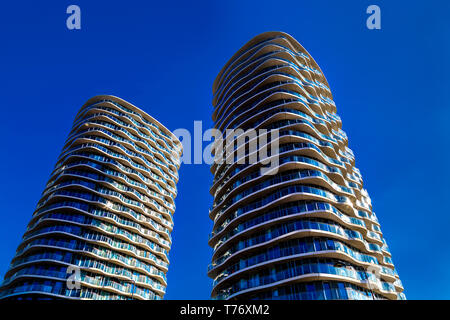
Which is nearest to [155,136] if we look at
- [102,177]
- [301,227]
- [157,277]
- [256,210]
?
[102,177]

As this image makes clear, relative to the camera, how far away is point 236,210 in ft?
144

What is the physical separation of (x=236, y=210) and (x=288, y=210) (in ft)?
29.6

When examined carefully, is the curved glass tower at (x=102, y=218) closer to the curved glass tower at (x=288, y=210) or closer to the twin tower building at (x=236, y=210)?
the twin tower building at (x=236, y=210)

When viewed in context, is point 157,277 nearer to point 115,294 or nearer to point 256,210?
point 115,294

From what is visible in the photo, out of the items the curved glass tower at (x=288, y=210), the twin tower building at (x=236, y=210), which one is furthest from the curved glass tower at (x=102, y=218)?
the curved glass tower at (x=288, y=210)

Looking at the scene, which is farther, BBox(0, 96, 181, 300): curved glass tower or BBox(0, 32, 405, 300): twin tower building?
BBox(0, 96, 181, 300): curved glass tower

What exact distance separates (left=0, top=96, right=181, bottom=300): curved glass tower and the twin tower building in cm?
22

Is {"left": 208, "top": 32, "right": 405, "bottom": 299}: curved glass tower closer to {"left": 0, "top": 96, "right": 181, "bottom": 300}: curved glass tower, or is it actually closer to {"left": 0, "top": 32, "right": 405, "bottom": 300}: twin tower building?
{"left": 0, "top": 32, "right": 405, "bottom": 300}: twin tower building

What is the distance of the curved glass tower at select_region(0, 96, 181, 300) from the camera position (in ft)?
152

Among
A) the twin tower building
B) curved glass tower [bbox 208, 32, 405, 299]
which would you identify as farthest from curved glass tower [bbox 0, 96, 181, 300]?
curved glass tower [bbox 208, 32, 405, 299]

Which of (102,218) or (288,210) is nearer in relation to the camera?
(288,210)

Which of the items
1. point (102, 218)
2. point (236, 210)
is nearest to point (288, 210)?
point (236, 210)

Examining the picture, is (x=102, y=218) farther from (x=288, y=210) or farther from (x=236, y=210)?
(x=288, y=210)

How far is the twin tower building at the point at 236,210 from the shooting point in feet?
115
